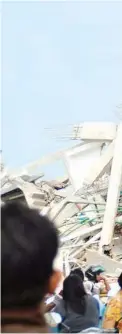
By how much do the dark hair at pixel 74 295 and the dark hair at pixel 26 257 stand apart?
7.21 ft

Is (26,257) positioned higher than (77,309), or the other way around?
(26,257)

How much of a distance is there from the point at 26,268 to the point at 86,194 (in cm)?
1207

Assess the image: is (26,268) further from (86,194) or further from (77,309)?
(86,194)

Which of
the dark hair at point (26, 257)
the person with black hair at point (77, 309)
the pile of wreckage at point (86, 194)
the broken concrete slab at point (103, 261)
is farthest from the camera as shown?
the pile of wreckage at point (86, 194)

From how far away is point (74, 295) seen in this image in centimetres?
361

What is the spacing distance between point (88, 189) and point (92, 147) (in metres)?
1.85

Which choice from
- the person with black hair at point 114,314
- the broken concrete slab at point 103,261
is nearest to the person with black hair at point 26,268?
the person with black hair at point 114,314

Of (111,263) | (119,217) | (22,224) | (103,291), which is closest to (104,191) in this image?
(119,217)

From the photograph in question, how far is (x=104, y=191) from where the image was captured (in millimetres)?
13492

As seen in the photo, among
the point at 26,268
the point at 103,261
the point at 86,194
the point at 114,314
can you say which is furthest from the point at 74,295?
the point at 86,194

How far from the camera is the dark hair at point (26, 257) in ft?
4.56

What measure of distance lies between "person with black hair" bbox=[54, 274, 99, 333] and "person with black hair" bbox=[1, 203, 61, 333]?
2.11m

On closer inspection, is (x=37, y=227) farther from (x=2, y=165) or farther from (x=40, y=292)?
(x=2, y=165)

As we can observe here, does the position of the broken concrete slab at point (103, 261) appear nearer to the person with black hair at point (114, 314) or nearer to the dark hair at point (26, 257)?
the person with black hair at point (114, 314)
